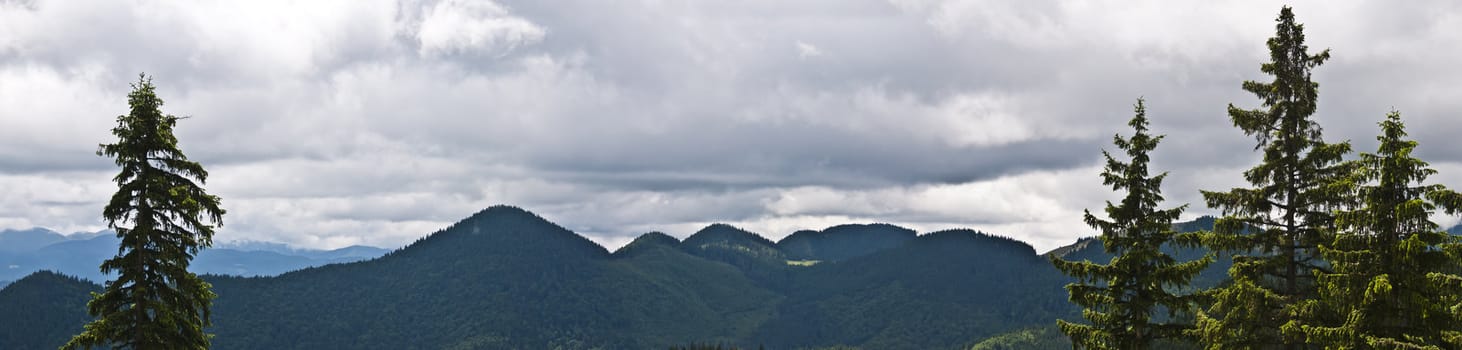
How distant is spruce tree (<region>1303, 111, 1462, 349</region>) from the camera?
27297mm

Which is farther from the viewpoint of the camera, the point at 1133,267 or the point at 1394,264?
the point at 1133,267

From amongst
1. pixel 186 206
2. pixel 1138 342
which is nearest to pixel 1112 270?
pixel 1138 342

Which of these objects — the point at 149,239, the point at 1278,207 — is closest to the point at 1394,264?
the point at 1278,207

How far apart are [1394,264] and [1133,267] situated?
8.21m

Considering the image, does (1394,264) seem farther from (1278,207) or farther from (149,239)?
(149,239)

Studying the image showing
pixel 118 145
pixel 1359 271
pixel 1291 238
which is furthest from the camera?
pixel 118 145

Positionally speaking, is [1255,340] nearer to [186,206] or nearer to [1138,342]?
[1138,342]

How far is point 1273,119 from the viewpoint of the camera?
32344 mm

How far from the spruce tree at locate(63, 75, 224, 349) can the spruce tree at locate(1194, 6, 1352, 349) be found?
33.0m

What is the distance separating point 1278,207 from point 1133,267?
486 cm

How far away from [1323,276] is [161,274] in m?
36.5

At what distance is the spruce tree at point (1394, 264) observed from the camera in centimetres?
2730

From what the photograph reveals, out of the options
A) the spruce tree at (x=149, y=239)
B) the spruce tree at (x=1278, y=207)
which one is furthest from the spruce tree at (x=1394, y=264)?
the spruce tree at (x=149, y=239)

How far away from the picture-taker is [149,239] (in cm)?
3534
